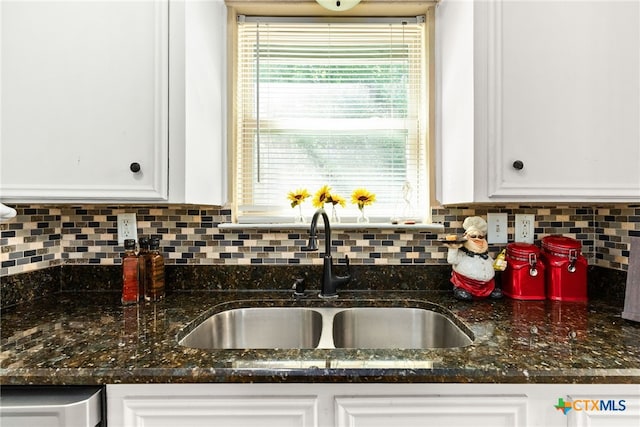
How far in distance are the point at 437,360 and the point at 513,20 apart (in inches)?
43.1

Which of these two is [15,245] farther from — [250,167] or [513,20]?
[513,20]

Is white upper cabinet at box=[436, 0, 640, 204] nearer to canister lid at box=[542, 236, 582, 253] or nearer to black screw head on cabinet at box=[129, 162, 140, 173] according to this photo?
canister lid at box=[542, 236, 582, 253]

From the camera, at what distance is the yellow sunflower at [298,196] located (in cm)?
Answer: 153

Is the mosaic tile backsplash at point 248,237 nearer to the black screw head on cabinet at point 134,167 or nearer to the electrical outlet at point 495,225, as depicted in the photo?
the electrical outlet at point 495,225

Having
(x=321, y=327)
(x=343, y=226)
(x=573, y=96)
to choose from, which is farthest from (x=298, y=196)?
(x=573, y=96)

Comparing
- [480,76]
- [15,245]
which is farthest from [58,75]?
[480,76]

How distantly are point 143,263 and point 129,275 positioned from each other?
0.06 metres

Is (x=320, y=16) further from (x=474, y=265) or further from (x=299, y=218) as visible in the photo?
(x=474, y=265)

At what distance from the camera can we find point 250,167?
162 centimetres

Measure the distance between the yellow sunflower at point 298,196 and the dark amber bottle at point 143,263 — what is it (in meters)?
0.60

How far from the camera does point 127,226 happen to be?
1531mm

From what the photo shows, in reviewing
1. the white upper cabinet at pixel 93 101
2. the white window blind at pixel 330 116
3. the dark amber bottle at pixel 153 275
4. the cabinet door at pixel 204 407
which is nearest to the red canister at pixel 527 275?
the white window blind at pixel 330 116

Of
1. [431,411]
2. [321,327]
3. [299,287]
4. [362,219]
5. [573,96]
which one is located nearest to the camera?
[431,411]

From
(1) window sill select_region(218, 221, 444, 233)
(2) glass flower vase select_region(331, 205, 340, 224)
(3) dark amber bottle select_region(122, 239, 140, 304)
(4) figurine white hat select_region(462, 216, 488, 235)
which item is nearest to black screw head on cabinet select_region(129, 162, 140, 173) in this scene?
(3) dark amber bottle select_region(122, 239, 140, 304)
